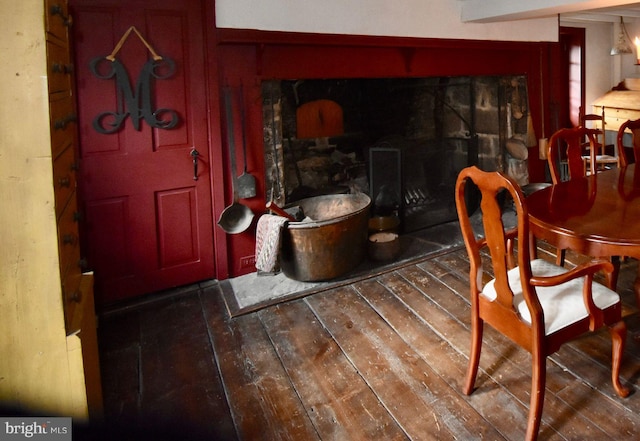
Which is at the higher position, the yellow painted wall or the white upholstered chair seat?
the yellow painted wall

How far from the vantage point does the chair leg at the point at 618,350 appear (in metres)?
1.74

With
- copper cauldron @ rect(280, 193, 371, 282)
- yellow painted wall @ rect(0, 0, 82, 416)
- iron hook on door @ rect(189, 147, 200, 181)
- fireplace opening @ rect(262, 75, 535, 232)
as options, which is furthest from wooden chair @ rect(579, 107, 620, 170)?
yellow painted wall @ rect(0, 0, 82, 416)

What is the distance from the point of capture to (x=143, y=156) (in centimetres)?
270

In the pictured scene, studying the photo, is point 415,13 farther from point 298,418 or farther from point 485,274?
point 298,418

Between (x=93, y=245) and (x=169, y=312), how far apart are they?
579 millimetres

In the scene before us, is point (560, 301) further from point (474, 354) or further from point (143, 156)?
point (143, 156)

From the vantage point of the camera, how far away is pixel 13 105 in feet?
3.69

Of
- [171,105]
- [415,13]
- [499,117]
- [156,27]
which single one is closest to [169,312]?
[171,105]

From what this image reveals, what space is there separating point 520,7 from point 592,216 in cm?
201

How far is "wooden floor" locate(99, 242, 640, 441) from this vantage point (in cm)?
174

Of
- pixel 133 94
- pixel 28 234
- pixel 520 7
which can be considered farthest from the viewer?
pixel 520 7

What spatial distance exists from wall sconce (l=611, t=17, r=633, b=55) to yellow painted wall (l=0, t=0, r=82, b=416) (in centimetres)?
571

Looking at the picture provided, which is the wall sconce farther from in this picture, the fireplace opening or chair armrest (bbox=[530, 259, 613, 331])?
chair armrest (bbox=[530, 259, 613, 331])

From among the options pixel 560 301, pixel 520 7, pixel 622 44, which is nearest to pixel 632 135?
pixel 520 7
